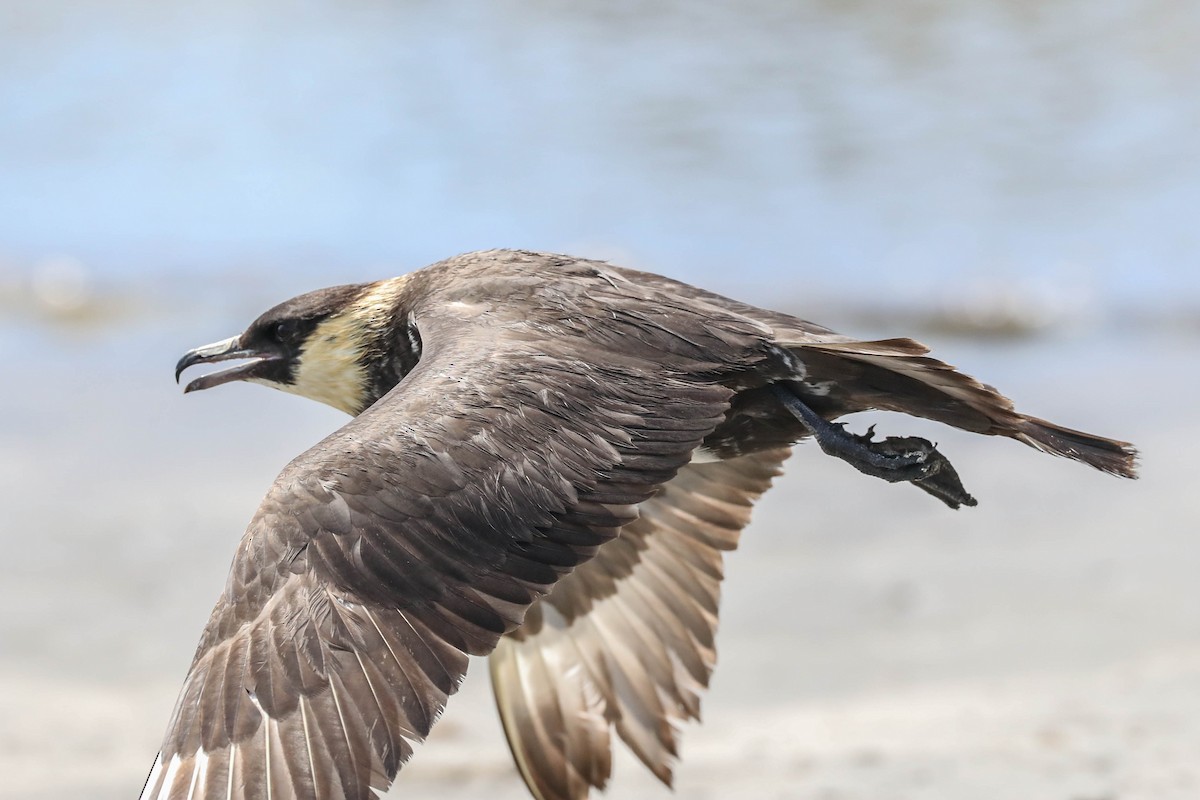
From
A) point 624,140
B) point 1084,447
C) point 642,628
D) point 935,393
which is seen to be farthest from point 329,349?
point 624,140

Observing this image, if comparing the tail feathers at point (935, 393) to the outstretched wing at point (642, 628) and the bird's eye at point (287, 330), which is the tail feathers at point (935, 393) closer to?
the outstretched wing at point (642, 628)

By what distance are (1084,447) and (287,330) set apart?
239 centimetres

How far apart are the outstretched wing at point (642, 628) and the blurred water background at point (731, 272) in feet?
0.76

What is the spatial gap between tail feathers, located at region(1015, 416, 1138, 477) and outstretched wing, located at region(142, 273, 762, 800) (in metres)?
0.80

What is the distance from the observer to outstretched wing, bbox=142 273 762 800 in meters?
3.20

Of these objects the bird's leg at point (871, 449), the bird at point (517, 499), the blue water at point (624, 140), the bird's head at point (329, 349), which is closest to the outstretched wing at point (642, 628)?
the bird at point (517, 499)

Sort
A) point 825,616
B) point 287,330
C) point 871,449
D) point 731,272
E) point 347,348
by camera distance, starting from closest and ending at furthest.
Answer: point 871,449, point 347,348, point 287,330, point 825,616, point 731,272

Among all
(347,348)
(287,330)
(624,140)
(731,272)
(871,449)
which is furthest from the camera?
(624,140)

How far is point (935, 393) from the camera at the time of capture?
13.7 ft

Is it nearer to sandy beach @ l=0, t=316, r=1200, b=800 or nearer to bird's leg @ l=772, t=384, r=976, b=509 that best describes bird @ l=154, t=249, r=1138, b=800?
bird's leg @ l=772, t=384, r=976, b=509

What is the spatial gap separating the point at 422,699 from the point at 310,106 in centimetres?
916

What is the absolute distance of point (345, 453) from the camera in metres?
3.53

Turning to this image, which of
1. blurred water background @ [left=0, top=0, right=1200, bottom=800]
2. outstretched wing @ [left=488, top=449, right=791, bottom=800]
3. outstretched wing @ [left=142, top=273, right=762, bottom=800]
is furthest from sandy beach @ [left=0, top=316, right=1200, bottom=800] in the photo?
outstretched wing @ [left=142, top=273, right=762, bottom=800]

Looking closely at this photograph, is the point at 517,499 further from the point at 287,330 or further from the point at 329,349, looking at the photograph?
the point at 287,330
